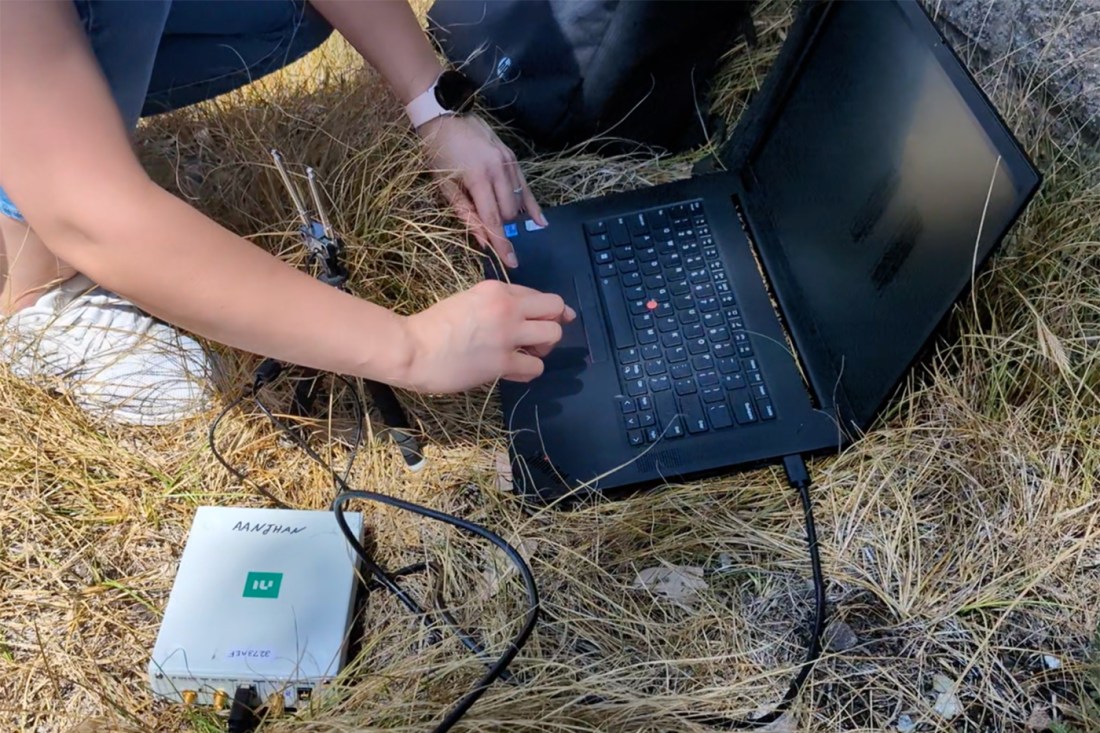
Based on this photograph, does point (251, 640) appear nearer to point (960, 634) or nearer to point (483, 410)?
point (483, 410)

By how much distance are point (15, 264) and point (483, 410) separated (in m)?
0.77

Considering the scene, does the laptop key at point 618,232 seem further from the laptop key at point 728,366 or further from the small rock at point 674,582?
the small rock at point 674,582

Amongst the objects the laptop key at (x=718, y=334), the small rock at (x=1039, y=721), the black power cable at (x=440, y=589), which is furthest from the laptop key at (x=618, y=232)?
the small rock at (x=1039, y=721)

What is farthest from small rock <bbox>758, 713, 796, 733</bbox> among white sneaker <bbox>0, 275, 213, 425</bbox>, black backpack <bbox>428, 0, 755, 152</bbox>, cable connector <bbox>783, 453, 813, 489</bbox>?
black backpack <bbox>428, 0, 755, 152</bbox>

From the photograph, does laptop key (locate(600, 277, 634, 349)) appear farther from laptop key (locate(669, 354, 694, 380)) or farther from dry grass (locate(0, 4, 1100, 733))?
dry grass (locate(0, 4, 1100, 733))

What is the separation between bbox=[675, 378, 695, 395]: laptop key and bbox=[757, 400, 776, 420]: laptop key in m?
0.09

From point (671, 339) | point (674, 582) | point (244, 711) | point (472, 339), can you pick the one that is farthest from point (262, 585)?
point (671, 339)

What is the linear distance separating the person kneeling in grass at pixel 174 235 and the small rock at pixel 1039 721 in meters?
0.67

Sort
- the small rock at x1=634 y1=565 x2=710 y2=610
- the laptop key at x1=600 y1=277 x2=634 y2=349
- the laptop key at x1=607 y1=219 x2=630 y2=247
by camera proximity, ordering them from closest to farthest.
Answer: the small rock at x1=634 y1=565 x2=710 y2=610, the laptop key at x1=600 y1=277 x2=634 y2=349, the laptop key at x1=607 y1=219 x2=630 y2=247

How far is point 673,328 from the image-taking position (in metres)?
1.03

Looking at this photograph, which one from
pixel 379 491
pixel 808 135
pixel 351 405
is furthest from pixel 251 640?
pixel 808 135

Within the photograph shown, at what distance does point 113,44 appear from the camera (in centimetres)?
97

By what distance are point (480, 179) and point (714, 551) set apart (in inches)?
26.4

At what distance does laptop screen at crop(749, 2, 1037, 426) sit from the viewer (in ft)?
2.52
